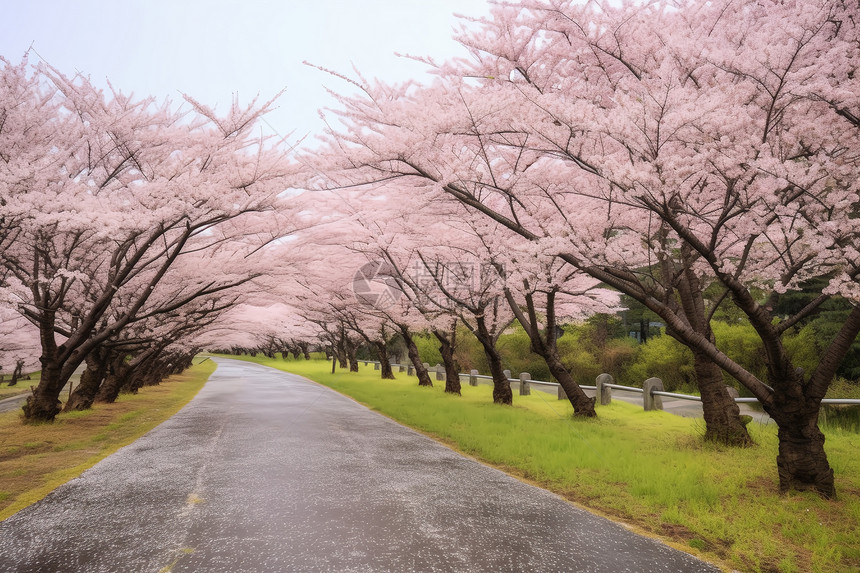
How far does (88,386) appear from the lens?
15.7 meters

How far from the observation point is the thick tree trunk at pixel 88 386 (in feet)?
49.9

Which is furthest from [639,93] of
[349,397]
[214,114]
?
[349,397]

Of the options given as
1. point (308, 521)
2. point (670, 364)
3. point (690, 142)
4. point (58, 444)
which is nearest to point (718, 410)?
point (690, 142)

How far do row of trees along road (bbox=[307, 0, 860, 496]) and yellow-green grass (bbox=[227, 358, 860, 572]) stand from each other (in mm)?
696

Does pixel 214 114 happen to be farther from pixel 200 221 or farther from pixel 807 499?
pixel 807 499

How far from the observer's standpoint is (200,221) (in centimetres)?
1085

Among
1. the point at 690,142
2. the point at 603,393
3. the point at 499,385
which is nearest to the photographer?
the point at 690,142

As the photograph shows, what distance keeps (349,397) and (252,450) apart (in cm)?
1225

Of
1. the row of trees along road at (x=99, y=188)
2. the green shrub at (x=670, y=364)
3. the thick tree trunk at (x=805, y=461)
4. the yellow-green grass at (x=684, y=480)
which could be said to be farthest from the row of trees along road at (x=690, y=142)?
the green shrub at (x=670, y=364)

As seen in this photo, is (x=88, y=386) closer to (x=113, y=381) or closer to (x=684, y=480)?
(x=113, y=381)

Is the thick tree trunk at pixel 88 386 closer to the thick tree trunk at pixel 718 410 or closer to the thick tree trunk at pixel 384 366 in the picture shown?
the thick tree trunk at pixel 384 366

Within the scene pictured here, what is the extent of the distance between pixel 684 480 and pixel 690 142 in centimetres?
433

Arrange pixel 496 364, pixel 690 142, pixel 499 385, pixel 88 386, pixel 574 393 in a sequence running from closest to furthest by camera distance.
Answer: pixel 690 142
pixel 574 393
pixel 88 386
pixel 496 364
pixel 499 385

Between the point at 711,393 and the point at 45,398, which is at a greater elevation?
the point at 711,393
